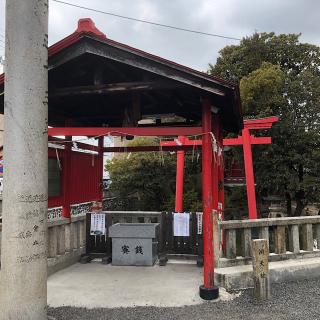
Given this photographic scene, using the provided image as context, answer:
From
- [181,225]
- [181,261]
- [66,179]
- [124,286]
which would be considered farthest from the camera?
[181,261]

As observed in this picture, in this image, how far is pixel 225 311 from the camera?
5406 millimetres

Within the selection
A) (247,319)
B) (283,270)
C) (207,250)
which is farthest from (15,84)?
(283,270)

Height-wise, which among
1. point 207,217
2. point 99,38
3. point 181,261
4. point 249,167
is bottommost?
point 181,261

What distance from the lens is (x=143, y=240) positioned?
313 inches

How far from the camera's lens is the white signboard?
855 cm

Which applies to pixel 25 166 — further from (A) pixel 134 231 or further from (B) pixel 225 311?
(A) pixel 134 231

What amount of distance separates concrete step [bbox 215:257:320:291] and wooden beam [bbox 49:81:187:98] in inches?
118

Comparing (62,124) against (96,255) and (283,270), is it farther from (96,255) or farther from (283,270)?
(283,270)

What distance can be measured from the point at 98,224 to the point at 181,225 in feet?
6.00

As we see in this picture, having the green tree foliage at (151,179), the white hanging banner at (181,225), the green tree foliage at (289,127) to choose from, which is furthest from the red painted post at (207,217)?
the green tree foliage at (151,179)

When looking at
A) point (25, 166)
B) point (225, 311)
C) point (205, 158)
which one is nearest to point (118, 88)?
point (205, 158)

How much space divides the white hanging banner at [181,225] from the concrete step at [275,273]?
5.00 ft

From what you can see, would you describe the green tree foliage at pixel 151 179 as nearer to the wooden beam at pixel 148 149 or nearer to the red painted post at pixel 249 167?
the red painted post at pixel 249 167

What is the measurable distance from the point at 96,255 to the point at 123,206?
12.6m
